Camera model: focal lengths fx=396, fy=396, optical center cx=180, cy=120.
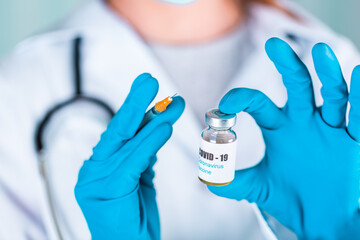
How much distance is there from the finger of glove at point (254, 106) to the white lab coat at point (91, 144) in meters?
0.17

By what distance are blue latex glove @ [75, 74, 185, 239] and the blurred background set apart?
884 millimetres

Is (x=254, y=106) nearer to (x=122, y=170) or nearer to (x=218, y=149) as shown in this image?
(x=218, y=149)

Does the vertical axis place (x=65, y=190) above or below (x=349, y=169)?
above

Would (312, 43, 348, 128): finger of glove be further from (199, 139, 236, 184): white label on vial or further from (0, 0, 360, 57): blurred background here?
(0, 0, 360, 57): blurred background

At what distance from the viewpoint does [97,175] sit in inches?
24.8

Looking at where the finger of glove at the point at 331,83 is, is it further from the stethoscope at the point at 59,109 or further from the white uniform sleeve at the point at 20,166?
the white uniform sleeve at the point at 20,166

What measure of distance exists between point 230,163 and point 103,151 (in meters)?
0.20

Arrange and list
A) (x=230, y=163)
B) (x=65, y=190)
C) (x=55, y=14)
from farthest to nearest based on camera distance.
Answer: (x=55, y=14) → (x=65, y=190) → (x=230, y=163)

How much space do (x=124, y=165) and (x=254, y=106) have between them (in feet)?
0.72

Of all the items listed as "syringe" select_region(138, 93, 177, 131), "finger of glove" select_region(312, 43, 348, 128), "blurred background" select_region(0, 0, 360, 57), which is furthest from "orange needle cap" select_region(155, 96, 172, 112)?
"blurred background" select_region(0, 0, 360, 57)

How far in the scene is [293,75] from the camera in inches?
24.0

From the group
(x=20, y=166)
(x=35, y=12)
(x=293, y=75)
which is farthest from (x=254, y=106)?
(x=35, y=12)

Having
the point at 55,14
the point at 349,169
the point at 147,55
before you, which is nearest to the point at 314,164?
the point at 349,169

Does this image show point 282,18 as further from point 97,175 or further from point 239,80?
point 97,175
